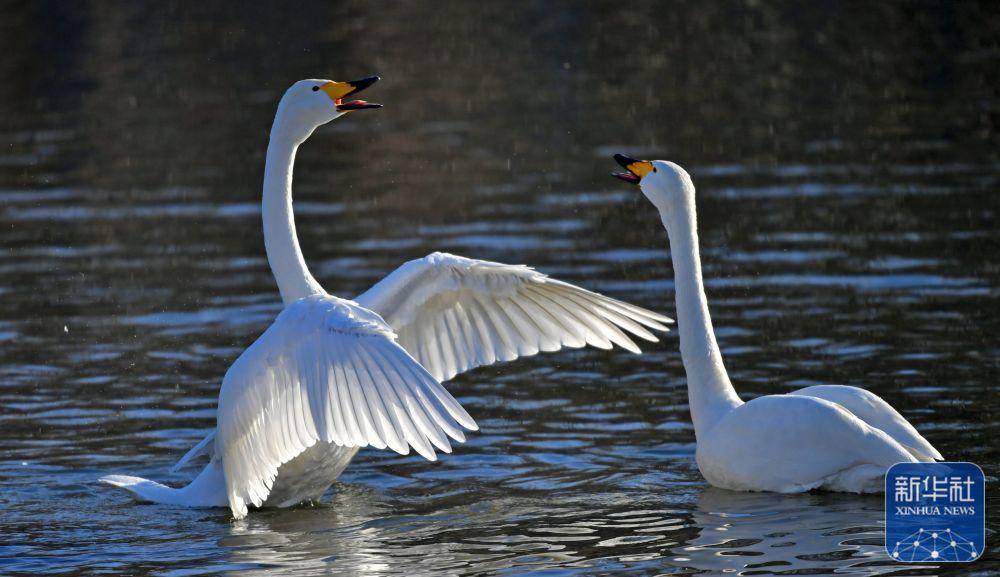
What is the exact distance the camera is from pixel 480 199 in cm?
2070

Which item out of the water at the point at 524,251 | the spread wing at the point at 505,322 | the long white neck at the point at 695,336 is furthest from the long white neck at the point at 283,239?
the long white neck at the point at 695,336

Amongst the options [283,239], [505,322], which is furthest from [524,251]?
[283,239]

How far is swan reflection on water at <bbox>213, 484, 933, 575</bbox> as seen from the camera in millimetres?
8953

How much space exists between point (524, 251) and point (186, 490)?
7.34 m

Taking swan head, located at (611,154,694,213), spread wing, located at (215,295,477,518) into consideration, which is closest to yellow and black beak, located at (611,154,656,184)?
swan head, located at (611,154,694,213)

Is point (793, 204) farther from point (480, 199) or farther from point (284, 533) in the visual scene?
point (284, 533)

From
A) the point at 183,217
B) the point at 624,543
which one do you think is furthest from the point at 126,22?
the point at 624,543

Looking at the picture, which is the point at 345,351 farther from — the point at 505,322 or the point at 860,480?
the point at 860,480

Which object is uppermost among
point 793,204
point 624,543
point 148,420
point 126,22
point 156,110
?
point 126,22

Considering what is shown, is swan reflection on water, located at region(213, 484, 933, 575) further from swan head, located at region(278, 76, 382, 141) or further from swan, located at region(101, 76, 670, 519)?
swan head, located at region(278, 76, 382, 141)

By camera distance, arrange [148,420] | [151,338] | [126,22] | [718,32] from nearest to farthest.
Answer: [148,420], [151,338], [718,32], [126,22]

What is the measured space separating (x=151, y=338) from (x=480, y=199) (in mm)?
6402

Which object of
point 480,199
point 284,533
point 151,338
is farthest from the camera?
point 480,199

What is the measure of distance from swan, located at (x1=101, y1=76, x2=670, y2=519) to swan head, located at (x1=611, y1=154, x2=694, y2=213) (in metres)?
0.75
